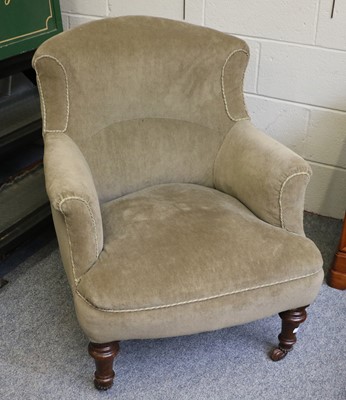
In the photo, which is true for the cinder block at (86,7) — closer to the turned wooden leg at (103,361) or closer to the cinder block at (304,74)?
the cinder block at (304,74)

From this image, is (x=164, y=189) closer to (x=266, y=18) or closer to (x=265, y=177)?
(x=265, y=177)

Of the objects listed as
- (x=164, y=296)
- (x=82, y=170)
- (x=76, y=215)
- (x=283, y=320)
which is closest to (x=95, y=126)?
(x=82, y=170)

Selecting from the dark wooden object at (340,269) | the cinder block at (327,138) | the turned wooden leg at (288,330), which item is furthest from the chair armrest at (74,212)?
the cinder block at (327,138)

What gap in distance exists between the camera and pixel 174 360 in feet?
5.10

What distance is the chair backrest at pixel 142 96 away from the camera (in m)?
1.55

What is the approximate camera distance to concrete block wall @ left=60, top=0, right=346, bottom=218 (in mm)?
1889

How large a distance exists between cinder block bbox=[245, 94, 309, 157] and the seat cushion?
28.3 inches

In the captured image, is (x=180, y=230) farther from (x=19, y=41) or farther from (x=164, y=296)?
(x=19, y=41)

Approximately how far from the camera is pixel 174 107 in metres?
1.68

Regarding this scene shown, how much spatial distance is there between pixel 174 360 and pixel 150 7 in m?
1.36

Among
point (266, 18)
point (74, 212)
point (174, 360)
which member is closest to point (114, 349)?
point (174, 360)

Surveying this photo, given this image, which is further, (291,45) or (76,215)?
(291,45)

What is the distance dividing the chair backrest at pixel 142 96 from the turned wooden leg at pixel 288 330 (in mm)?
502

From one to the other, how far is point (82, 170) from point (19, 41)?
720 millimetres
